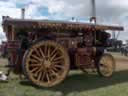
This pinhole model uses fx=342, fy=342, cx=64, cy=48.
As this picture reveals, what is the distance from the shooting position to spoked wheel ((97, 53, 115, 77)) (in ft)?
43.2

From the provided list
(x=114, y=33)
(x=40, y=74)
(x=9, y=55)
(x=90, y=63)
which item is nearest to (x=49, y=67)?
(x=40, y=74)

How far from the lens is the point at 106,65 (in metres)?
13.4

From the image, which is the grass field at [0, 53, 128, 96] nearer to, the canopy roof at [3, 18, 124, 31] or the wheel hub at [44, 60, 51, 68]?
the wheel hub at [44, 60, 51, 68]

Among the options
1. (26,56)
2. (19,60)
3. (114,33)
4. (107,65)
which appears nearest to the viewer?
(26,56)

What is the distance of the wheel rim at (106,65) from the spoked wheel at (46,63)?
3.11 meters

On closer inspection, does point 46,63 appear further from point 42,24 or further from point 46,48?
point 42,24

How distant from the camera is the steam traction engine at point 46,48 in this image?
997cm

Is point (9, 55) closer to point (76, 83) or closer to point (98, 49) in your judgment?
point (76, 83)

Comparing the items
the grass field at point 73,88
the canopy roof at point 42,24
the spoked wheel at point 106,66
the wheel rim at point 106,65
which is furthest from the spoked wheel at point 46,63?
the wheel rim at point 106,65

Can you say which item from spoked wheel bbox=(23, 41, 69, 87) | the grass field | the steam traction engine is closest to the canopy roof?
the steam traction engine

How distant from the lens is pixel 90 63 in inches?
484

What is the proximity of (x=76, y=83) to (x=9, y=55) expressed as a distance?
2458 mm

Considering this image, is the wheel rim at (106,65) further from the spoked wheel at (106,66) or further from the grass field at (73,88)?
the grass field at (73,88)

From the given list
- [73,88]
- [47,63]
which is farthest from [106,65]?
[47,63]
